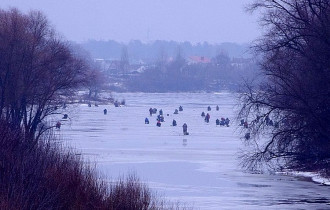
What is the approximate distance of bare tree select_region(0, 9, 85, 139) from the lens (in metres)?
44.8

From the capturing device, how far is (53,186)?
50.0ft

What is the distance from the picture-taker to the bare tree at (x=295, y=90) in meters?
30.8

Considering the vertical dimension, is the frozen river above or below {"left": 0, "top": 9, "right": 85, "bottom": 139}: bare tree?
below

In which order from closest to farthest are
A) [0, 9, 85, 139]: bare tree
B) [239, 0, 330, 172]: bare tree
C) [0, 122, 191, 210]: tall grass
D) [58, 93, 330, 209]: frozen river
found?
1. [0, 122, 191, 210]: tall grass
2. [58, 93, 330, 209]: frozen river
3. [239, 0, 330, 172]: bare tree
4. [0, 9, 85, 139]: bare tree

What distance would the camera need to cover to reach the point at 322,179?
99.6 ft

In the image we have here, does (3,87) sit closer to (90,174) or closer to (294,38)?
(294,38)

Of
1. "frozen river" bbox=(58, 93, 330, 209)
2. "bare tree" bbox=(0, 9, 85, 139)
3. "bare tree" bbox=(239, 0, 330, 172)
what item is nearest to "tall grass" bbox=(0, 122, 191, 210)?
"frozen river" bbox=(58, 93, 330, 209)

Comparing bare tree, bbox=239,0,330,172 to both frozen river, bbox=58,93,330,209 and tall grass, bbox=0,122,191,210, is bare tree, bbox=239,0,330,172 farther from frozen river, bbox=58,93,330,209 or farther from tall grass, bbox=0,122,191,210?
tall grass, bbox=0,122,191,210

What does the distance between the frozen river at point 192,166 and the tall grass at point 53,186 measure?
5.76 meters

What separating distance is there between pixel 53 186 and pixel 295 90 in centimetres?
1780

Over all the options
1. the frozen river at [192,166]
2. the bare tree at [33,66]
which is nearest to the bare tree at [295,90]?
the frozen river at [192,166]

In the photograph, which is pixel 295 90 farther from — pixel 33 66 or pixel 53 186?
pixel 33 66

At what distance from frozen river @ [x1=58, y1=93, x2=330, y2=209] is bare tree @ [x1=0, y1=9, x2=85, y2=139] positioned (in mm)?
2913

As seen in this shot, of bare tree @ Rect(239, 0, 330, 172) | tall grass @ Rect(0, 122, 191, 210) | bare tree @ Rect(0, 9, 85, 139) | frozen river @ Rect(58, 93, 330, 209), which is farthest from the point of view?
bare tree @ Rect(0, 9, 85, 139)
